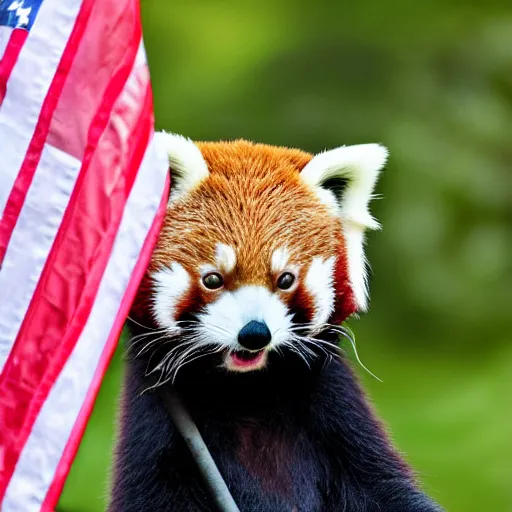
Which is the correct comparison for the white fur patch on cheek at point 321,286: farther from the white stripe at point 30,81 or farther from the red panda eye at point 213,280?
the white stripe at point 30,81

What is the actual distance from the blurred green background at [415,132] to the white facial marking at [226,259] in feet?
4.00

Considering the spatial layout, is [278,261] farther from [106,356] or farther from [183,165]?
[106,356]

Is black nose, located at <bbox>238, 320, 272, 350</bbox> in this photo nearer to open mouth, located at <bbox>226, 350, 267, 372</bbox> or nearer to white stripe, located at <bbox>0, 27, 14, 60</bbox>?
open mouth, located at <bbox>226, 350, 267, 372</bbox>

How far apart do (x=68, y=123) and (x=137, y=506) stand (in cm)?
58

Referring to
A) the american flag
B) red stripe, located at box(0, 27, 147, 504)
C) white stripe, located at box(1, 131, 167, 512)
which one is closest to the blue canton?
the american flag

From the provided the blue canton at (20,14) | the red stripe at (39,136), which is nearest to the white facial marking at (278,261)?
the red stripe at (39,136)

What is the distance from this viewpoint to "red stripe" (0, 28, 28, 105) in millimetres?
1318

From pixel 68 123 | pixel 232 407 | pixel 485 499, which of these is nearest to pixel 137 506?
pixel 232 407

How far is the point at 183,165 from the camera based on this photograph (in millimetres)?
1301

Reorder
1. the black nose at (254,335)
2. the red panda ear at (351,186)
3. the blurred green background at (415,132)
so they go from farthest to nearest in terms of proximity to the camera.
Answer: the blurred green background at (415,132) → the red panda ear at (351,186) → the black nose at (254,335)

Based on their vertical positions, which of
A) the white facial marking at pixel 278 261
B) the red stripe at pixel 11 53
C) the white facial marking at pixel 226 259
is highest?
the red stripe at pixel 11 53

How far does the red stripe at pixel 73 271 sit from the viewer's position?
1325 mm

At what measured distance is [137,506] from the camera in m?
1.39

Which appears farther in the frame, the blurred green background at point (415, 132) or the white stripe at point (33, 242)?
the blurred green background at point (415, 132)
